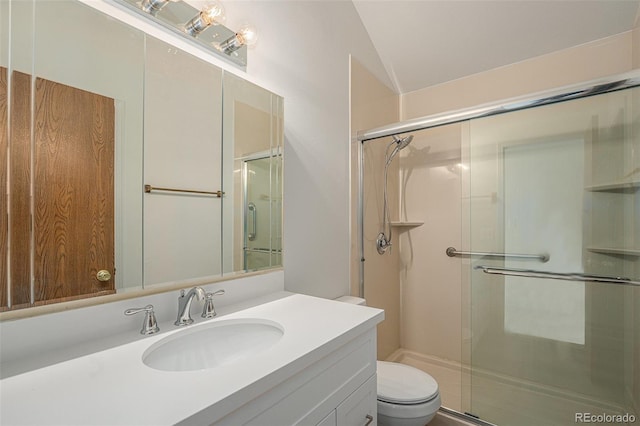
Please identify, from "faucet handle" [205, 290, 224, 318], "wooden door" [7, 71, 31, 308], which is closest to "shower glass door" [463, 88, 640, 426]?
"faucet handle" [205, 290, 224, 318]

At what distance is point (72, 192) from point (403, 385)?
1519 mm

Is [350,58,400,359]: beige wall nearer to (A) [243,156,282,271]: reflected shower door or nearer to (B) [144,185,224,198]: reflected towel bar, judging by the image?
(A) [243,156,282,271]: reflected shower door

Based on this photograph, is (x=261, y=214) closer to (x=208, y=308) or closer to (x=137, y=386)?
(x=208, y=308)

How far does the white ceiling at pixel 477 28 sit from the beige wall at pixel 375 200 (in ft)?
0.99

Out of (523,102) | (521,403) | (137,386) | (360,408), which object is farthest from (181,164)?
(521,403)

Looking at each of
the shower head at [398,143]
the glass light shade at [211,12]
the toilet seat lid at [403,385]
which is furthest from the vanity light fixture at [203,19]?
the toilet seat lid at [403,385]

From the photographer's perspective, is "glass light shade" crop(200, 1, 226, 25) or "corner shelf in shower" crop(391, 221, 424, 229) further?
"corner shelf in shower" crop(391, 221, 424, 229)

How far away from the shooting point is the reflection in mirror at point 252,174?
1188mm

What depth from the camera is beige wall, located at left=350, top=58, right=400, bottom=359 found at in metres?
1.99

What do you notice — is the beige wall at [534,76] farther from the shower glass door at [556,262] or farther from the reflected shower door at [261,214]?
the reflected shower door at [261,214]

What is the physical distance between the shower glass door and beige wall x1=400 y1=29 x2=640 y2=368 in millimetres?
359

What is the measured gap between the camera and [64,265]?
768 mm

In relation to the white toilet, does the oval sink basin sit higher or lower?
higher

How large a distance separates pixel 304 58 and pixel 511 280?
169 centimetres
